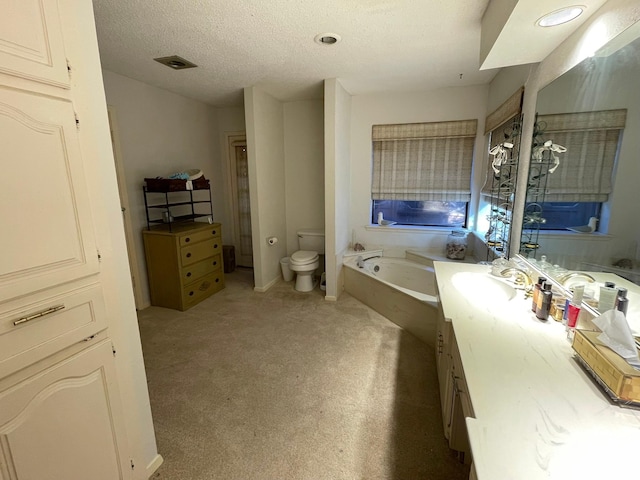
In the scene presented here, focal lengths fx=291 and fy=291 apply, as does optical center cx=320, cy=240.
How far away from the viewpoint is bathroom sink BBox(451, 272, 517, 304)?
1613mm

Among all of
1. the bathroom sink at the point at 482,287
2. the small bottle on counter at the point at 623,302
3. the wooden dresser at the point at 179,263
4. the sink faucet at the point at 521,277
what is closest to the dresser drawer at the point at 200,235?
the wooden dresser at the point at 179,263

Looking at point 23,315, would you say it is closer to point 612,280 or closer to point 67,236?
point 67,236

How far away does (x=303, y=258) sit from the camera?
358cm

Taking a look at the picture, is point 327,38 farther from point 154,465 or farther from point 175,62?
point 154,465

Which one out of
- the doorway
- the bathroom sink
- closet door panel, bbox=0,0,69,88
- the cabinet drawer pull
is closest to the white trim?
the doorway

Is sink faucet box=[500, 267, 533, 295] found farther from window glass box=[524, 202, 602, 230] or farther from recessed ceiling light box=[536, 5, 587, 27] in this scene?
recessed ceiling light box=[536, 5, 587, 27]

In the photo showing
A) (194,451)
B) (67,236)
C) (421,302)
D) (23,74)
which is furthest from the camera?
(421,302)

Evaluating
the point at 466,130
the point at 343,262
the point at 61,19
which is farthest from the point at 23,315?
the point at 466,130

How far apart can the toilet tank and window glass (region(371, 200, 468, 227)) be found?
759 millimetres

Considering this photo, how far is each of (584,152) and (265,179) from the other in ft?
9.64

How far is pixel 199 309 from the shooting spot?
3170 millimetres

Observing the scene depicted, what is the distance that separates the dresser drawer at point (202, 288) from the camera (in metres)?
3.16

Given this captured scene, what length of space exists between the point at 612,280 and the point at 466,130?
2676mm

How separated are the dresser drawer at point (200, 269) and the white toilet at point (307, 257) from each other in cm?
91
